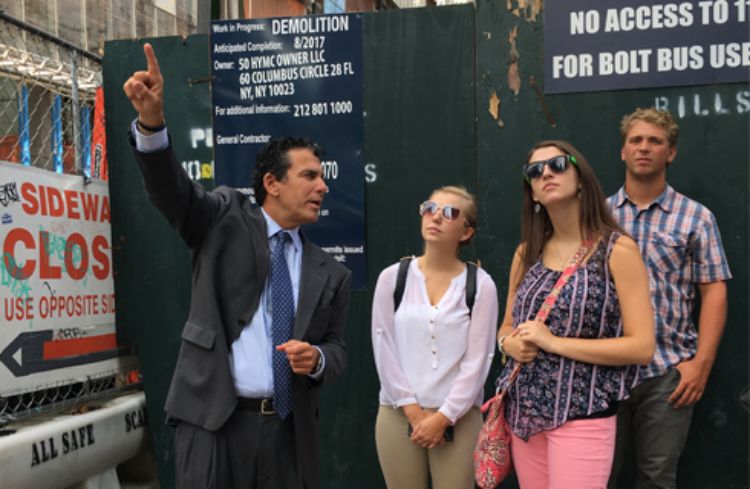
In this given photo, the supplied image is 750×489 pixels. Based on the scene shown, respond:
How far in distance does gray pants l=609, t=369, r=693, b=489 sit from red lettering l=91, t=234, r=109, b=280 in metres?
3.42

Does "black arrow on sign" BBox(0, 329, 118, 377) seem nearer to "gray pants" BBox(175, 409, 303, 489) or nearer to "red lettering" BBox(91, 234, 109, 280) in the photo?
"red lettering" BBox(91, 234, 109, 280)

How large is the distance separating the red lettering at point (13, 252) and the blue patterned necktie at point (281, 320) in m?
2.02

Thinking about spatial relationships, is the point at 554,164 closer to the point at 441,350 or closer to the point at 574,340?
the point at 574,340

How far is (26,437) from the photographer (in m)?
3.99

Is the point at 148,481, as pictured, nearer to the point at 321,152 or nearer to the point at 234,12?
the point at 321,152

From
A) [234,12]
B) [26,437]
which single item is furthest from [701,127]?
[234,12]

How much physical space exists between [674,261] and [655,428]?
0.85 metres

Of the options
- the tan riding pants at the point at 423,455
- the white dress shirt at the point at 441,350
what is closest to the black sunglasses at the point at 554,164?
the white dress shirt at the point at 441,350

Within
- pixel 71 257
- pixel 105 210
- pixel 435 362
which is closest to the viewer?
pixel 435 362

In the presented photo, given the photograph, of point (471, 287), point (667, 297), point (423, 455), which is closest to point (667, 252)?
point (667, 297)

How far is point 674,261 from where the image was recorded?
3807 mm

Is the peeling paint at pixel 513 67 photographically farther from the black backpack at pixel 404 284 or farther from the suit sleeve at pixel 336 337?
the suit sleeve at pixel 336 337

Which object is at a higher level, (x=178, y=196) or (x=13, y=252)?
(x=178, y=196)

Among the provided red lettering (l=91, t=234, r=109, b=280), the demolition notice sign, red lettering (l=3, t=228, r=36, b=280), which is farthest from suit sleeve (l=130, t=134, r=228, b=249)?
red lettering (l=91, t=234, r=109, b=280)
